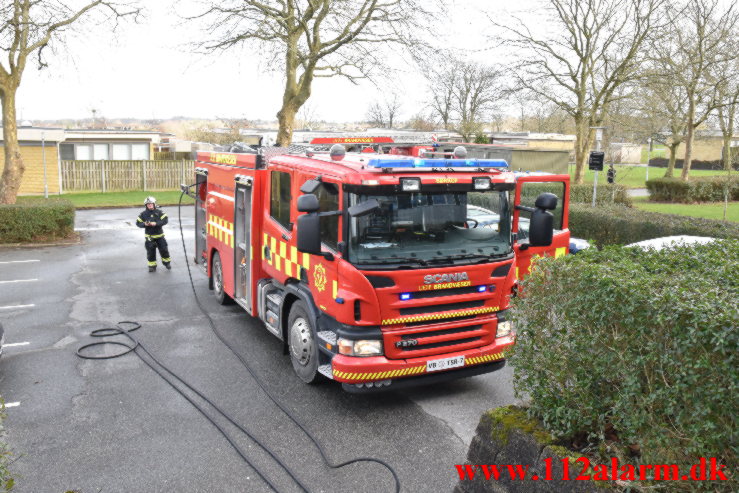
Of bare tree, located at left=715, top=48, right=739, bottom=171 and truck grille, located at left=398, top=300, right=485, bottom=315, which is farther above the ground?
bare tree, located at left=715, top=48, right=739, bottom=171

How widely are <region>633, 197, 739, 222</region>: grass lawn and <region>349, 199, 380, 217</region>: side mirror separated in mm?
18393

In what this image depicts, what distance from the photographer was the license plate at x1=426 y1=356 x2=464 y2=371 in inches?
233

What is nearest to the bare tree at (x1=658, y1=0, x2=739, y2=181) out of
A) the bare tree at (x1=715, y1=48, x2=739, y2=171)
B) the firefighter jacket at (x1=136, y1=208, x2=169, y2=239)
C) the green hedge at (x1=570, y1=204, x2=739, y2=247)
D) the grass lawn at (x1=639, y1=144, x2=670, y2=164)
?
the bare tree at (x1=715, y1=48, x2=739, y2=171)

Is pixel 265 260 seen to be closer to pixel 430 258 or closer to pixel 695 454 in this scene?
pixel 430 258

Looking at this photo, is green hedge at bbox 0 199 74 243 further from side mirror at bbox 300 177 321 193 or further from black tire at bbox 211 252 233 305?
side mirror at bbox 300 177 321 193

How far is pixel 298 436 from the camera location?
5590mm

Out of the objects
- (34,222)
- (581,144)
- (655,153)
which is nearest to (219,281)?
(34,222)

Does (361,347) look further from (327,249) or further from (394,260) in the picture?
(327,249)

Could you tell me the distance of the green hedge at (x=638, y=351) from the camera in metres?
2.79

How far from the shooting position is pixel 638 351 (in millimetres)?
3170

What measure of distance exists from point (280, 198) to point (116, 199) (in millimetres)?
22883

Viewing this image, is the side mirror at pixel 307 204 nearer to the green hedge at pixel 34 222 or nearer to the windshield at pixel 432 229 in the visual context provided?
the windshield at pixel 432 229

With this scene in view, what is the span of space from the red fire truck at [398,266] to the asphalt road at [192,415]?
436 millimetres

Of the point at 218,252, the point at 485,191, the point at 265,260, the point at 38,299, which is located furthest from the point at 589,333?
the point at 38,299
